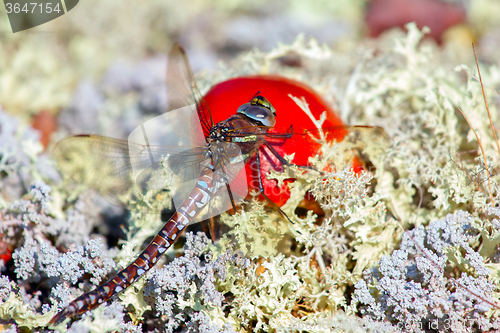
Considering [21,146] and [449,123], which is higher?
[21,146]

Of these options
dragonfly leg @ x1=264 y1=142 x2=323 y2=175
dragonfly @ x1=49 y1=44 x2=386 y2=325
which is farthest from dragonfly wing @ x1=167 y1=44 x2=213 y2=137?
dragonfly leg @ x1=264 y1=142 x2=323 y2=175

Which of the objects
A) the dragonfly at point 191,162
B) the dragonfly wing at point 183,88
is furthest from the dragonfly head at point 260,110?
the dragonfly wing at point 183,88

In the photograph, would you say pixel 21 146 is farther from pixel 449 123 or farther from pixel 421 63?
pixel 421 63

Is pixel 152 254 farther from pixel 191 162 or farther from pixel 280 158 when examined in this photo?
pixel 280 158

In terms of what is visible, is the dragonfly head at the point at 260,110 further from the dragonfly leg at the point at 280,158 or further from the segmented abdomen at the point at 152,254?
the segmented abdomen at the point at 152,254

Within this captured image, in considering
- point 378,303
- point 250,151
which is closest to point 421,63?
point 250,151

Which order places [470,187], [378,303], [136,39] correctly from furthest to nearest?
[136,39] < [470,187] < [378,303]
